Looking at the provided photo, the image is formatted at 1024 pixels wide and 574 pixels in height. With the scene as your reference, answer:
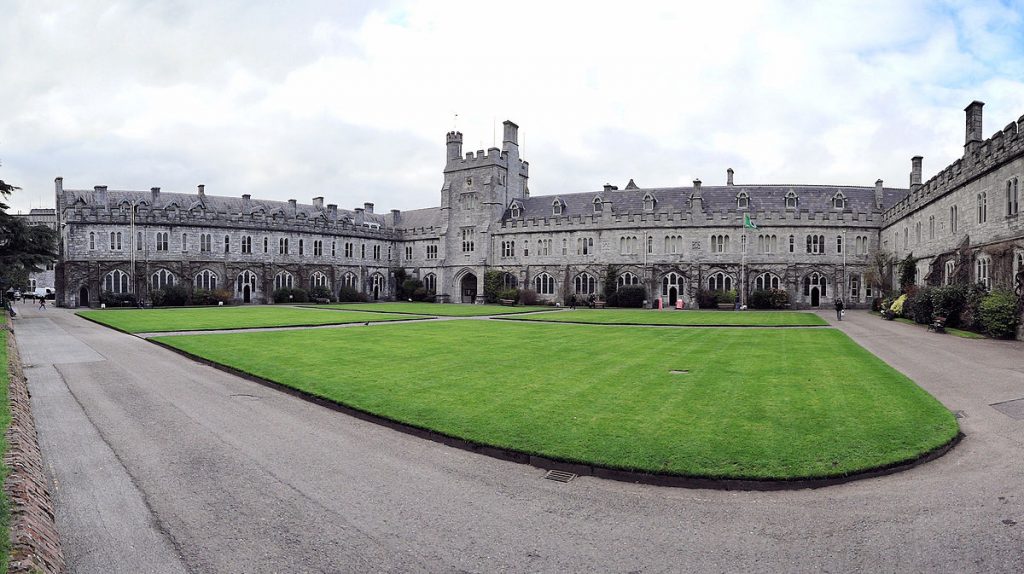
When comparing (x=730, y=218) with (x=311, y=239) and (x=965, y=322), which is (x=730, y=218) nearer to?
(x=965, y=322)

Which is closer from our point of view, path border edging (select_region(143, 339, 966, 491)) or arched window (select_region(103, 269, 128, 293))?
path border edging (select_region(143, 339, 966, 491))

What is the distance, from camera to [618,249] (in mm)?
54031

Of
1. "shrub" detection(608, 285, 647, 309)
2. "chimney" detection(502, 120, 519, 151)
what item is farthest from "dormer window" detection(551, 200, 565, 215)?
"shrub" detection(608, 285, 647, 309)

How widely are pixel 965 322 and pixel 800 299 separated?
988 inches

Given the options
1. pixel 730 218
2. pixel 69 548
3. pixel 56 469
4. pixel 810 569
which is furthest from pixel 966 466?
pixel 730 218

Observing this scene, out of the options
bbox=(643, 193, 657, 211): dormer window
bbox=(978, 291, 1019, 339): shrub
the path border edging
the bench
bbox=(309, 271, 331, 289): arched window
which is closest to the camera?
the path border edging

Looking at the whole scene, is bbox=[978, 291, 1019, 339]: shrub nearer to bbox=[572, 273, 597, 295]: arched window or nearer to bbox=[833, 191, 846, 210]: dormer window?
bbox=[833, 191, 846, 210]: dormer window

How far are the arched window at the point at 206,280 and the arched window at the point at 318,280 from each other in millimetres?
9346

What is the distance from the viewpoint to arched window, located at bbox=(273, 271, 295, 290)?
59844 millimetres

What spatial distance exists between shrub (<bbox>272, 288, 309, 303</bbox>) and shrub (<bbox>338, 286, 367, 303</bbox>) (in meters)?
4.07

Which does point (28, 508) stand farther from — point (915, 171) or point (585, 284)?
point (915, 171)

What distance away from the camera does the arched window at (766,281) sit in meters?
50.1

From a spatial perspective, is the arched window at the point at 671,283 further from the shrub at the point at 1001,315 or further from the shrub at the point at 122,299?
the shrub at the point at 122,299

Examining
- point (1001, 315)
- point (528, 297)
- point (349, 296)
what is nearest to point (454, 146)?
point (528, 297)
